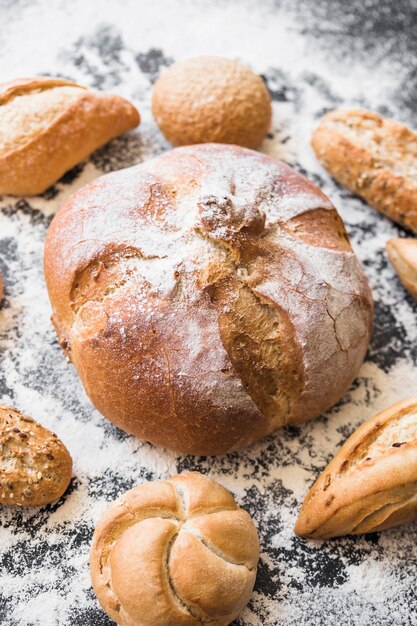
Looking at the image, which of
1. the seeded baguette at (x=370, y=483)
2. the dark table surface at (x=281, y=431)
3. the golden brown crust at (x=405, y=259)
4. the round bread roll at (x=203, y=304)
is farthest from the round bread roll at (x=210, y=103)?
the seeded baguette at (x=370, y=483)

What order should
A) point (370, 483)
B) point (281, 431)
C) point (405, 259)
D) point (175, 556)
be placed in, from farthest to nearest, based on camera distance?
point (405, 259) < point (281, 431) < point (370, 483) < point (175, 556)

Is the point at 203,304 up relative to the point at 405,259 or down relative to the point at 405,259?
up

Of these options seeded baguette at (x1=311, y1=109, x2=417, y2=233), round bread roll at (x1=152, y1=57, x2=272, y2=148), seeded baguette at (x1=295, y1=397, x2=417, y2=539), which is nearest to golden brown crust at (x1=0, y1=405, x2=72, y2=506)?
seeded baguette at (x1=295, y1=397, x2=417, y2=539)

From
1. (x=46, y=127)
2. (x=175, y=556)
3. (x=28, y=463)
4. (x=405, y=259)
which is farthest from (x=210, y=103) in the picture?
(x=175, y=556)

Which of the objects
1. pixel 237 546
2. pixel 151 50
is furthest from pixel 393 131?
pixel 237 546

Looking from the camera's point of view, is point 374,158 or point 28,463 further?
point 374,158

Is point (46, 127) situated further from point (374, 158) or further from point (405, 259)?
point (405, 259)
